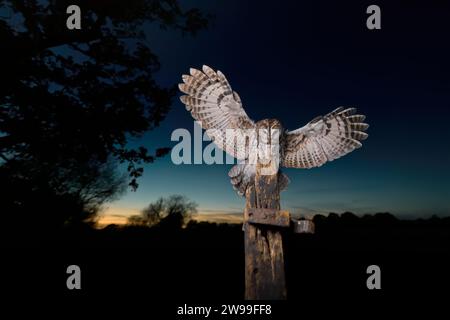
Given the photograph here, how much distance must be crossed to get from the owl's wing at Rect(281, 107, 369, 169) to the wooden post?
126cm

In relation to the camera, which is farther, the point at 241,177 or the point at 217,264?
the point at 217,264

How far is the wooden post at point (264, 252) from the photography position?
2.32 m

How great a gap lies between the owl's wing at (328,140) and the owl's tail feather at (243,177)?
815 millimetres

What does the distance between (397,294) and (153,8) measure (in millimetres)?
9192

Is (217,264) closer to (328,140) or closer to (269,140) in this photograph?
(328,140)

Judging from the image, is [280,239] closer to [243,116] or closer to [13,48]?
[243,116]

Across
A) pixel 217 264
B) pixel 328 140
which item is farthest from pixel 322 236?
pixel 328 140

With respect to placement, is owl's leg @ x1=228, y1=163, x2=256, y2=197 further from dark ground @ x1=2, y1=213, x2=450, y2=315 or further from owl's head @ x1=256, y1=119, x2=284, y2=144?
dark ground @ x1=2, y1=213, x2=450, y2=315

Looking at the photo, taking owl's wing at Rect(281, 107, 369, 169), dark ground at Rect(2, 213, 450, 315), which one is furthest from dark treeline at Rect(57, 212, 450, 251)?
owl's wing at Rect(281, 107, 369, 169)

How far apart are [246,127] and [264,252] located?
5.11ft

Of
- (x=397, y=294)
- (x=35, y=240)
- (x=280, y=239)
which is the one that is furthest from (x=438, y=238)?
(x=35, y=240)

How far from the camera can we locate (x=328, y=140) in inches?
141

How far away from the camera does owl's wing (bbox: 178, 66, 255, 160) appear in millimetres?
3238

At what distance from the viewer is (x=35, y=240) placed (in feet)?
17.7
